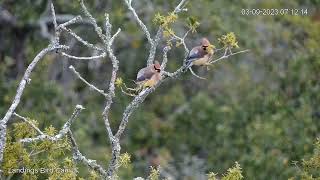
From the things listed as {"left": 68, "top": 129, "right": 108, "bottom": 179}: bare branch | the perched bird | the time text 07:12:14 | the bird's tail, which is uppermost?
the time text 07:12:14

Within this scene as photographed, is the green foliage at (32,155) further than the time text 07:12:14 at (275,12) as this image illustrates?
No

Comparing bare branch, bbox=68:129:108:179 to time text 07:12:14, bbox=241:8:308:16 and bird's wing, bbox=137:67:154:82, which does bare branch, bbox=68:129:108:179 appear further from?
time text 07:12:14, bbox=241:8:308:16

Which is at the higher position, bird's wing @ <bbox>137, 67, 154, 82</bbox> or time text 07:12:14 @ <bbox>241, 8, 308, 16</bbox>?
time text 07:12:14 @ <bbox>241, 8, 308, 16</bbox>

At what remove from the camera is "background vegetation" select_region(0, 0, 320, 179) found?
424 inches

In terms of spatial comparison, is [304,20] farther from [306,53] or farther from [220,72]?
[220,72]

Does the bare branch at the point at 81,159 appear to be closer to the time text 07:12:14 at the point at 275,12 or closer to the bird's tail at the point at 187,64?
the bird's tail at the point at 187,64

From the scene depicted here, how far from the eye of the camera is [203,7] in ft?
38.6

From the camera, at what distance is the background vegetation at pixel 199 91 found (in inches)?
424

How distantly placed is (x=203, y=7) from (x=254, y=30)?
1015mm

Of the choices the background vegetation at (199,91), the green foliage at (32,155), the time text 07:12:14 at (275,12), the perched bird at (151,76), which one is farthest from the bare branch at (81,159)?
the time text 07:12:14 at (275,12)

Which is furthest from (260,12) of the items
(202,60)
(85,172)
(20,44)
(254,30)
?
(202,60)

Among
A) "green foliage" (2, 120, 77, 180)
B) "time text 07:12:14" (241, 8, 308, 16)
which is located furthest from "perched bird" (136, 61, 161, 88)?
"time text 07:12:14" (241, 8, 308, 16)

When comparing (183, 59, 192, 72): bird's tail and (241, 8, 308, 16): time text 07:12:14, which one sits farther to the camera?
(241, 8, 308, 16): time text 07:12:14

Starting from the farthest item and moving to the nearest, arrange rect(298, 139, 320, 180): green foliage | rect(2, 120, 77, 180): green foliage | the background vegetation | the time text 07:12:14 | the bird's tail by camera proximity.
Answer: the time text 07:12:14, the background vegetation, rect(298, 139, 320, 180): green foliage, rect(2, 120, 77, 180): green foliage, the bird's tail
